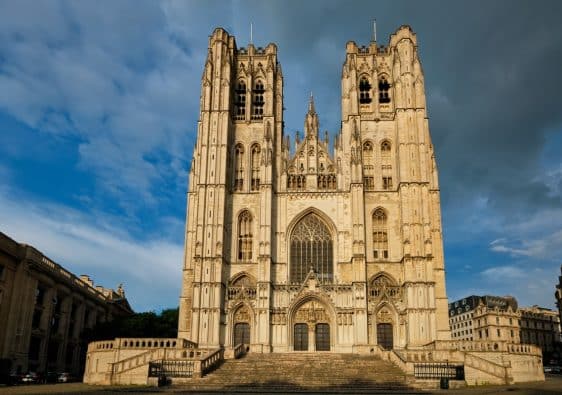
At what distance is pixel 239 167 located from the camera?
49.6 meters

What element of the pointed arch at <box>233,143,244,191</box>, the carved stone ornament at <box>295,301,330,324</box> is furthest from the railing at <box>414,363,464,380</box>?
the pointed arch at <box>233,143,244,191</box>

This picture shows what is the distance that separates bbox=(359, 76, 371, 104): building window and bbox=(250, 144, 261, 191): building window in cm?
1098

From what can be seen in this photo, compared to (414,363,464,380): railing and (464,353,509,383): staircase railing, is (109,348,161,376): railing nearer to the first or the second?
(414,363,464,380): railing

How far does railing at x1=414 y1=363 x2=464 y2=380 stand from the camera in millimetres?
28517

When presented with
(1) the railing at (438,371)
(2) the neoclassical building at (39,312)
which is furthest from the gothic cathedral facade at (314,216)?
(2) the neoclassical building at (39,312)

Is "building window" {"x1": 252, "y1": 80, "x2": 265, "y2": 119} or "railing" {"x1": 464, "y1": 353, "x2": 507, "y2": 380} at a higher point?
"building window" {"x1": 252, "y1": 80, "x2": 265, "y2": 119}

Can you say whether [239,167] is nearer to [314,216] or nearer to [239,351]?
[314,216]

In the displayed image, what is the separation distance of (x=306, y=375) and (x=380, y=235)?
60.8 feet

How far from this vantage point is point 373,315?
42.4 meters

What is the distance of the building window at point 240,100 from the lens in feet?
170

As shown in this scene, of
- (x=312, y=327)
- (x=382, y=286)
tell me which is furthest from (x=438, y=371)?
(x=312, y=327)

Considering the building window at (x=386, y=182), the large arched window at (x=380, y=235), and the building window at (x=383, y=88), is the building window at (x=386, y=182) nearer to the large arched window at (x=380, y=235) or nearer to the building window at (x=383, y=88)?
the large arched window at (x=380, y=235)

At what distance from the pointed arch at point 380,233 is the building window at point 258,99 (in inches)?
588

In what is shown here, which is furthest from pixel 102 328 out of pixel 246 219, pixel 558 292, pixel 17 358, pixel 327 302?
pixel 558 292
